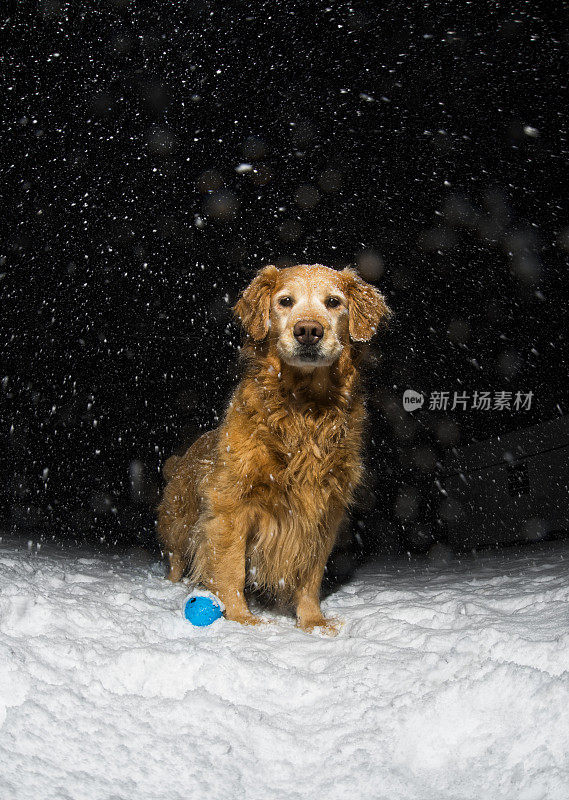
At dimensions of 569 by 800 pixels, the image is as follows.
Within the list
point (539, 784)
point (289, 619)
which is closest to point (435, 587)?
point (289, 619)

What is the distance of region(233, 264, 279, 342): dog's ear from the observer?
2.75 m

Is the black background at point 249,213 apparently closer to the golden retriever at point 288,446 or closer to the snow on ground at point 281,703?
the golden retriever at point 288,446

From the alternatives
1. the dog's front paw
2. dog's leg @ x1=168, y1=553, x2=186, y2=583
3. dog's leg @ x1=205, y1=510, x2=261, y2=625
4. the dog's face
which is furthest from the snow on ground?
the dog's face

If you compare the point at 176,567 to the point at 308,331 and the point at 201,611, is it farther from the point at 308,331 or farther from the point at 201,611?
the point at 308,331

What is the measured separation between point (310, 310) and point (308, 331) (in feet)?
0.86

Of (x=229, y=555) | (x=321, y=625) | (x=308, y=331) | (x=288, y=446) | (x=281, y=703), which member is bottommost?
(x=321, y=625)

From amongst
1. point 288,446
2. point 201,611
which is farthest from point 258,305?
point 201,611

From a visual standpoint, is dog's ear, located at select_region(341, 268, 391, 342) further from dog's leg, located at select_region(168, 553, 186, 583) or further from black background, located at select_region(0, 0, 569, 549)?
dog's leg, located at select_region(168, 553, 186, 583)

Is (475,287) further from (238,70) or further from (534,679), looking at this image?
(534,679)

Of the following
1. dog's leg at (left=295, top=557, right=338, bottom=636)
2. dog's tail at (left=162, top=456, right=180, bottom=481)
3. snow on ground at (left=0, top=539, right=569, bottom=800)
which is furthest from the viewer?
dog's tail at (left=162, top=456, right=180, bottom=481)

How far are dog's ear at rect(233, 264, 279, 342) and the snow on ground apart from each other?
139 centimetres

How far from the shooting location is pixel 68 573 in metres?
3.04

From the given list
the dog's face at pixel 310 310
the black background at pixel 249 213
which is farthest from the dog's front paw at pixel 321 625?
the dog's face at pixel 310 310

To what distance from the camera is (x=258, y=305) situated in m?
2.77
